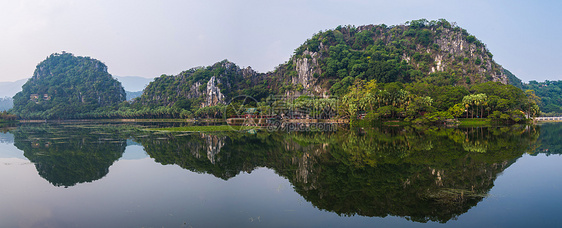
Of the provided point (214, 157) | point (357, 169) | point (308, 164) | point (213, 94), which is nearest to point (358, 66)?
point (213, 94)

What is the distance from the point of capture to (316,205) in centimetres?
1077

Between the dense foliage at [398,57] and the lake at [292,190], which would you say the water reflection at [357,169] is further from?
the dense foliage at [398,57]

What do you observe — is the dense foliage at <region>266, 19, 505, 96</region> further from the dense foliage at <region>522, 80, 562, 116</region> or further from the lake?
the lake

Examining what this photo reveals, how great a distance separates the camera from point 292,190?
502 inches

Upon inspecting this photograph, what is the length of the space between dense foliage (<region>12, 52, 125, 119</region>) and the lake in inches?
5767

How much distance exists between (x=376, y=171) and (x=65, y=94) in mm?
206202

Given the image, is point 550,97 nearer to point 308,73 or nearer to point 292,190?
point 308,73

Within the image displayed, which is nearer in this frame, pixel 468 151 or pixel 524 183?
pixel 524 183

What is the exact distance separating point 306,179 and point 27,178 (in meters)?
14.5

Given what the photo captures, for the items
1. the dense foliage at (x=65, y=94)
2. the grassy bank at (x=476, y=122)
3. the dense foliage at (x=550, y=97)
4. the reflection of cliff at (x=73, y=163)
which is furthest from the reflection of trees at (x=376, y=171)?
the dense foliage at (x=65, y=94)

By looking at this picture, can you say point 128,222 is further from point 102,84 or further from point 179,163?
point 102,84

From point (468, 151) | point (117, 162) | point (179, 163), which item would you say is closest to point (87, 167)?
point (117, 162)

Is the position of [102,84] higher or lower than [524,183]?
higher

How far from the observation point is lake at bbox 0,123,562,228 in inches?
375
